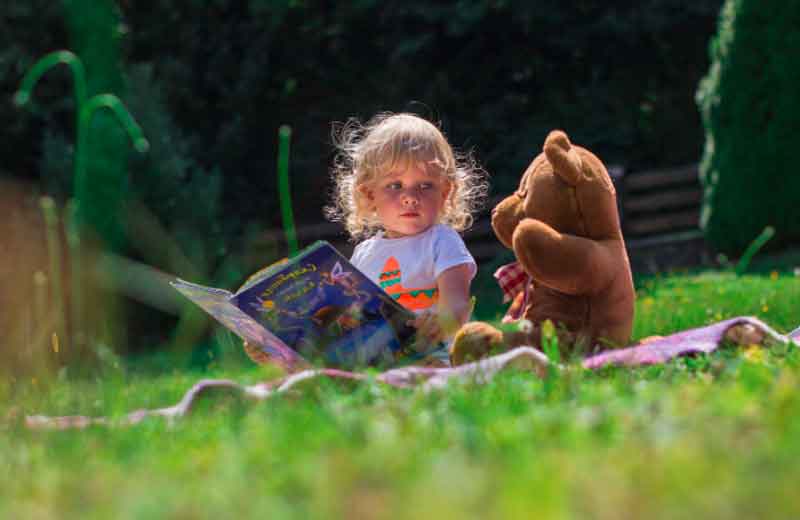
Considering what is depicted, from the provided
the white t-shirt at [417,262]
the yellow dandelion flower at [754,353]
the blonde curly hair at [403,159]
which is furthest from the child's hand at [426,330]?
the yellow dandelion flower at [754,353]

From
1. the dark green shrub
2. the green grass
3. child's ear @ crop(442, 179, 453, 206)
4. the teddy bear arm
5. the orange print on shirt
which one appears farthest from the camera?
the dark green shrub

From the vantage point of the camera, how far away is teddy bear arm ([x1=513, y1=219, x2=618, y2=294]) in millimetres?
3180

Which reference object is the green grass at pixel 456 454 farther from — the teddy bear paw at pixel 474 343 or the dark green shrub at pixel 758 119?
the dark green shrub at pixel 758 119

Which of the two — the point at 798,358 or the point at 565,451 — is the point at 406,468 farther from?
the point at 798,358

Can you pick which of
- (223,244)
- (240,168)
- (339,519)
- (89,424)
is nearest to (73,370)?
(89,424)

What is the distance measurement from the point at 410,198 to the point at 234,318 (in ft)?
3.10

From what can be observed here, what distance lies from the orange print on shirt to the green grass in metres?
1.21

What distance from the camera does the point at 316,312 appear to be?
3.31 m

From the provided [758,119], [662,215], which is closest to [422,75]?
[662,215]

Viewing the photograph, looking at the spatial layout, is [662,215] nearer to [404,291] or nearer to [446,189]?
[446,189]

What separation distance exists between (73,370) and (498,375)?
6.79ft

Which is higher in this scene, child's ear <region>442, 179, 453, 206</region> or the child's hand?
child's ear <region>442, 179, 453, 206</region>

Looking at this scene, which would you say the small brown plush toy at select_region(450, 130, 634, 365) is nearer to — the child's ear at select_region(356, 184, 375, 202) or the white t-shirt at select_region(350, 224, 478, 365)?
the white t-shirt at select_region(350, 224, 478, 365)

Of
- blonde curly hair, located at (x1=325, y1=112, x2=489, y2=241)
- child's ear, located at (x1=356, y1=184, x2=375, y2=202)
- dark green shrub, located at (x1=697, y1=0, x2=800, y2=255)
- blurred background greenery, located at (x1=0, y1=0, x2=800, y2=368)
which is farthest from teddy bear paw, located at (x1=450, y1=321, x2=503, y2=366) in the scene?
dark green shrub, located at (x1=697, y1=0, x2=800, y2=255)
